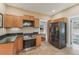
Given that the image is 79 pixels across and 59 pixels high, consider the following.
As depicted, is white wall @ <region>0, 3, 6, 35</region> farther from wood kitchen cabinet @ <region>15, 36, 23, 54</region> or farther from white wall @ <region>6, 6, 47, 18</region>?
wood kitchen cabinet @ <region>15, 36, 23, 54</region>

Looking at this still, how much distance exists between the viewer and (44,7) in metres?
2.42

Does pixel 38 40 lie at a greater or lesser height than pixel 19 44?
greater

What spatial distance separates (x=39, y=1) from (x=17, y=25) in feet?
2.89

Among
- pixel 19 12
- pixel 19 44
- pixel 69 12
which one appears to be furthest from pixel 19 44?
pixel 69 12

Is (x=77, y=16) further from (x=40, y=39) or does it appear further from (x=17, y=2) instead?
(x=17, y=2)

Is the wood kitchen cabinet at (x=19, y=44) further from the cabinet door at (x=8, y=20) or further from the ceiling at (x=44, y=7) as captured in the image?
the ceiling at (x=44, y=7)

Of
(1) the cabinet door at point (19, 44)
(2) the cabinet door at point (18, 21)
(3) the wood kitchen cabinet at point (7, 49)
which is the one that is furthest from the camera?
(1) the cabinet door at point (19, 44)

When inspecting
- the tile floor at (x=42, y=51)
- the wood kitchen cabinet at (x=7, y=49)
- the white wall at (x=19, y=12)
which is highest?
the white wall at (x=19, y=12)

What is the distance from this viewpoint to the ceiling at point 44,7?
90.9 inches

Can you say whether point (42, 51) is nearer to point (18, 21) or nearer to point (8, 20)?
point (18, 21)

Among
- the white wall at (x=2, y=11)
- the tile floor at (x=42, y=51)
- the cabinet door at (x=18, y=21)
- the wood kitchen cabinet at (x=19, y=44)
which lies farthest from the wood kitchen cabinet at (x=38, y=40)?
the white wall at (x=2, y=11)

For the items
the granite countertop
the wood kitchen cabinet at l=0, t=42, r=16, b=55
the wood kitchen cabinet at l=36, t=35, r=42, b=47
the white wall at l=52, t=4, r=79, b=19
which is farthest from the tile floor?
the white wall at l=52, t=4, r=79, b=19

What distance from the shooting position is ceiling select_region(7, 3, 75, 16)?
7.57 ft
